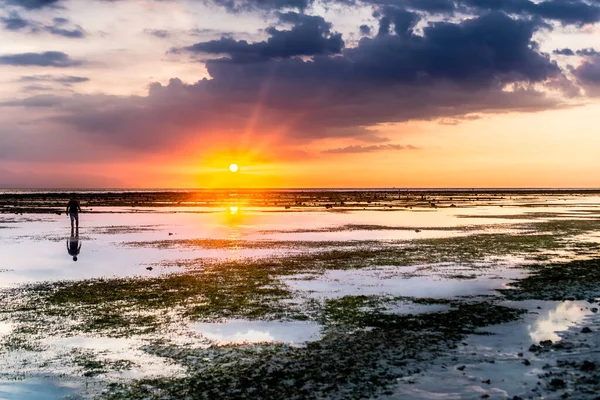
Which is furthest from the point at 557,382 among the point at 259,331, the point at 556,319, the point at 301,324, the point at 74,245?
the point at 74,245

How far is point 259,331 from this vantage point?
50.5ft

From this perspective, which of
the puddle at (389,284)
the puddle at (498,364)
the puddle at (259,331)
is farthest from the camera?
the puddle at (389,284)

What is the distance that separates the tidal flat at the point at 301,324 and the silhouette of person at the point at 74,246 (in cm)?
67

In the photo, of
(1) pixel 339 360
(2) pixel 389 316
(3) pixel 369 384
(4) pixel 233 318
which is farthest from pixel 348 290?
(3) pixel 369 384

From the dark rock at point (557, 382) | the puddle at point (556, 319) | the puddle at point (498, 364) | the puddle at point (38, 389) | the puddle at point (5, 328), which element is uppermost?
the puddle at point (5, 328)

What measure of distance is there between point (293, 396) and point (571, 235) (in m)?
38.6

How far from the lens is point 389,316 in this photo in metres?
16.9

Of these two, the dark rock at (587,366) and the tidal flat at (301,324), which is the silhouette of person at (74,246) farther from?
the dark rock at (587,366)

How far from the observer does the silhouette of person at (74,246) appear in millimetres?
33281

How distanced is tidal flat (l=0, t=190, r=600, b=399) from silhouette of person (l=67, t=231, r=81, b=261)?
673 mm

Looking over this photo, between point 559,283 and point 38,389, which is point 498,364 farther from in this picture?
point 559,283

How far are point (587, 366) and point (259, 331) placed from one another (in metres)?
8.00

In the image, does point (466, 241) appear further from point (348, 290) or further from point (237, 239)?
point (348, 290)

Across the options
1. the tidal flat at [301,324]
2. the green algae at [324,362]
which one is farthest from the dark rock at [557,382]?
the green algae at [324,362]
